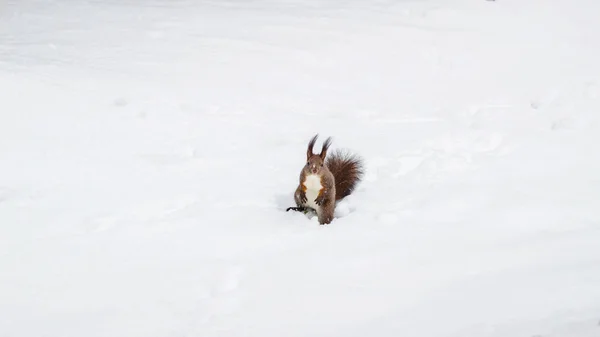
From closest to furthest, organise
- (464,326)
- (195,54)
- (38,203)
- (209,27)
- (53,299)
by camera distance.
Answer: (464,326)
(53,299)
(38,203)
(195,54)
(209,27)

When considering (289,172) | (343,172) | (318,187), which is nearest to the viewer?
(318,187)

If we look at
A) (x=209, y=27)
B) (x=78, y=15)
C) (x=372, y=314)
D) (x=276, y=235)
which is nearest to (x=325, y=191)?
(x=276, y=235)

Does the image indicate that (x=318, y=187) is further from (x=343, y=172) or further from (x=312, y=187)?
(x=343, y=172)

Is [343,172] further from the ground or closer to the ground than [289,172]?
closer to the ground

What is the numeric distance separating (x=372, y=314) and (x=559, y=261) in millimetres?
1208

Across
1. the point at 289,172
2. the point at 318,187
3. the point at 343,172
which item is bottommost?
the point at 318,187

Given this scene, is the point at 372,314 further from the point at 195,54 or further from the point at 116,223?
the point at 195,54

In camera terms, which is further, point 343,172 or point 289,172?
point 289,172

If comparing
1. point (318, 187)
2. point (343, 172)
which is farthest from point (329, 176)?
point (343, 172)

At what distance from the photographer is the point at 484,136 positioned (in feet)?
18.7

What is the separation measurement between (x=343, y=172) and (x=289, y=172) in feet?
2.03

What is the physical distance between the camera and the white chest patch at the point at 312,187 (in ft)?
13.4

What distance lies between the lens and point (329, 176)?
4152mm

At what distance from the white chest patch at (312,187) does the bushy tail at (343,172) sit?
48 cm
